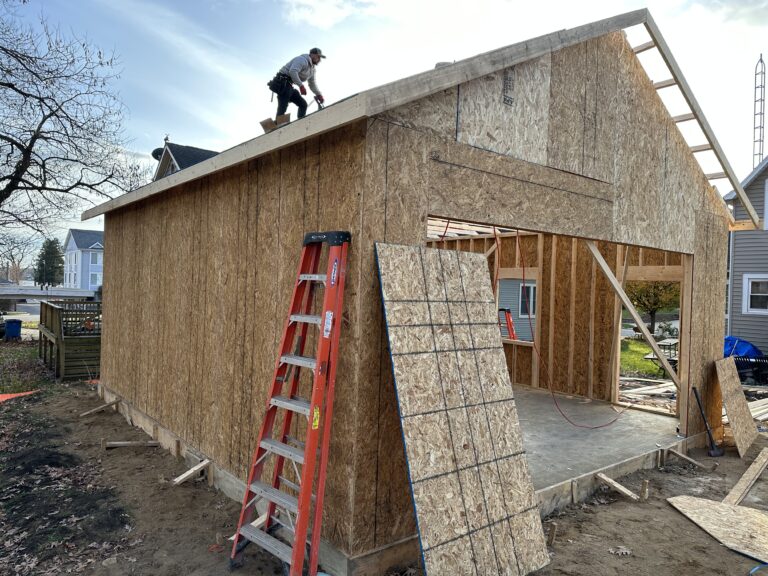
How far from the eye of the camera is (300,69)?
24.0 feet

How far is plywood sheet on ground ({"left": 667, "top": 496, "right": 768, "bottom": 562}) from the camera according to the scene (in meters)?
4.59

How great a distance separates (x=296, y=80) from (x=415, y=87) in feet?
13.8

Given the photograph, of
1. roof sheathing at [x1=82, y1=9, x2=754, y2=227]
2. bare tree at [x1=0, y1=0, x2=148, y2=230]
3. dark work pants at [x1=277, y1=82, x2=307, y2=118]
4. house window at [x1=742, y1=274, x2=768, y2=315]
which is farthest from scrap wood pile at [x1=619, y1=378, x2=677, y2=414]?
bare tree at [x1=0, y1=0, x2=148, y2=230]

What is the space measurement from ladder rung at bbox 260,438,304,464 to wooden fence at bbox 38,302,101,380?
32.2ft

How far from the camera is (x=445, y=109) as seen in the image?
13.5 feet

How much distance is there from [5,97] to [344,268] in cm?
1760

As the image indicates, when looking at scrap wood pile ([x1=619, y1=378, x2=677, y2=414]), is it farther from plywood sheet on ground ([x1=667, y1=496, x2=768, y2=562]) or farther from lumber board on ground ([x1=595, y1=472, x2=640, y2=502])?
lumber board on ground ([x1=595, y1=472, x2=640, y2=502])

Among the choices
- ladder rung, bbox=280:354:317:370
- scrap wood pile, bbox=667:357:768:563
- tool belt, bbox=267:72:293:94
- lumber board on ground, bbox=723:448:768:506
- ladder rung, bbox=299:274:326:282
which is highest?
tool belt, bbox=267:72:293:94

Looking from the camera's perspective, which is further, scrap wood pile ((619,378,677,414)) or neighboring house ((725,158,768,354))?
neighboring house ((725,158,768,354))

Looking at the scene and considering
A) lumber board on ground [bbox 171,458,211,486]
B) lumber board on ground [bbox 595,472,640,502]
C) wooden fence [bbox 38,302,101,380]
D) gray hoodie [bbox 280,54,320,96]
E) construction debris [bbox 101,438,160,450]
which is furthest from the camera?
wooden fence [bbox 38,302,101,380]

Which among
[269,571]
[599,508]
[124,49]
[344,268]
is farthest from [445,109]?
[124,49]

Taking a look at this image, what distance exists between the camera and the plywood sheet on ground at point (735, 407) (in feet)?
24.6

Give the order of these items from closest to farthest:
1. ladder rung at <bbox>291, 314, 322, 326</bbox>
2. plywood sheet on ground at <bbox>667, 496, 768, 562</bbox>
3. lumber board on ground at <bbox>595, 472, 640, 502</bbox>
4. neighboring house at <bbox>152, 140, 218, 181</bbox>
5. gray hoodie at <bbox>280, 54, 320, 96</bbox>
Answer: ladder rung at <bbox>291, 314, 322, 326</bbox>
plywood sheet on ground at <bbox>667, 496, 768, 562</bbox>
lumber board on ground at <bbox>595, 472, 640, 502</bbox>
gray hoodie at <bbox>280, 54, 320, 96</bbox>
neighboring house at <bbox>152, 140, 218, 181</bbox>

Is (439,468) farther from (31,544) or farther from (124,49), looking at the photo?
(124,49)
